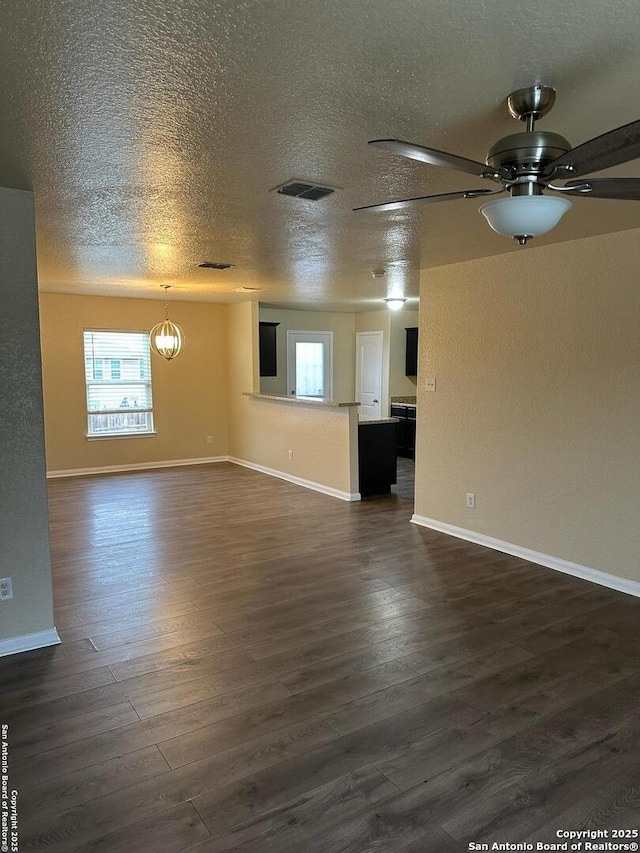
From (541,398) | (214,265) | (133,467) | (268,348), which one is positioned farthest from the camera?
(268,348)

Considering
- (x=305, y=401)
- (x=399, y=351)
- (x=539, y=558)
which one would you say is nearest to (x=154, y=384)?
(x=305, y=401)

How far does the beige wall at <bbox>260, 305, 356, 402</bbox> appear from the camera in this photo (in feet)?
29.4

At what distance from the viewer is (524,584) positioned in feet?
12.6

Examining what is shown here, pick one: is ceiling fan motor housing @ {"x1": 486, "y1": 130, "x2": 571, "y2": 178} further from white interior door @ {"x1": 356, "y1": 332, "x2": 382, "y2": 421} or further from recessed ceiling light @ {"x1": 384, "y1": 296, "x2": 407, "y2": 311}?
white interior door @ {"x1": 356, "y1": 332, "x2": 382, "y2": 421}

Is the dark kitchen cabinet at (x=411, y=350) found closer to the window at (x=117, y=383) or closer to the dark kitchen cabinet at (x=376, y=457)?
the dark kitchen cabinet at (x=376, y=457)

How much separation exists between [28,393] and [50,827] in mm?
1890

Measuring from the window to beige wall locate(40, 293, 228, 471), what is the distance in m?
0.10

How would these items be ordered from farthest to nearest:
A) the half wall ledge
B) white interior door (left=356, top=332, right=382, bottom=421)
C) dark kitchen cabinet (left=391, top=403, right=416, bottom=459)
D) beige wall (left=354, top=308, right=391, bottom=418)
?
white interior door (left=356, top=332, right=382, bottom=421) < beige wall (left=354, top=308, right=391, bottom=418) < dark kitchen cabinet (left=391, top=403, right=416, bottom=459) < the half wall ledge

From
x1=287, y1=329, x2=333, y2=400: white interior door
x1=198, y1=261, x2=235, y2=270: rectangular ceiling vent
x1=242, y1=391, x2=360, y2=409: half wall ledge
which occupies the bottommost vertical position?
x1=242, y1=391, x2=360, y2=409: half wall ledge

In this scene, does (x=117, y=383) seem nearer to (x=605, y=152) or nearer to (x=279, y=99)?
(x=279, y=99)

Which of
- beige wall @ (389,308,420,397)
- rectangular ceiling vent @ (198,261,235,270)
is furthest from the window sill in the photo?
beige wall @ (389,308,420,397)

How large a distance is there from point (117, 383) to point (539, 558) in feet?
19.0

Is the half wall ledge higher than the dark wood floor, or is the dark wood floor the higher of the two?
the half wall ledge

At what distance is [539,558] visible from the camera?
4219 mm
